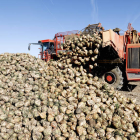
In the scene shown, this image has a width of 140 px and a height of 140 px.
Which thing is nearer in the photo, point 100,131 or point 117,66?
point 100,131

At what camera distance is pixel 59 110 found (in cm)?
358

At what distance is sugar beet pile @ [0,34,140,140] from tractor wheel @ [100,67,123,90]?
94.1 inches

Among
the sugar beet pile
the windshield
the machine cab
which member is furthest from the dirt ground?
the windshield

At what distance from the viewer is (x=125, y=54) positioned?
7051 millimetres

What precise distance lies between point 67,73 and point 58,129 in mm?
2395

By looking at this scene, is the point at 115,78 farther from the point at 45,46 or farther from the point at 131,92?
the point at 45,46

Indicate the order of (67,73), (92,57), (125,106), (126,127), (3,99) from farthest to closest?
(92,57)
(67,73)
(125,106)
(3,99)
(126,127)

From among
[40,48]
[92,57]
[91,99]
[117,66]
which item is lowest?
[91,99]

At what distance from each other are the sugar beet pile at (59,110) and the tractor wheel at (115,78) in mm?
2390

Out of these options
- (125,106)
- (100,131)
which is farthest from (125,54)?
(100,131)

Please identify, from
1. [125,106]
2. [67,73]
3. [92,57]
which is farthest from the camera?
[92,57]

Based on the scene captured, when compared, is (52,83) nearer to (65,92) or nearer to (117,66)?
(65,92)

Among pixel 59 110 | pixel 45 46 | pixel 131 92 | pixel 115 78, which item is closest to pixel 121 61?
pixel 115 78

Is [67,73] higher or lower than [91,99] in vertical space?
higher
